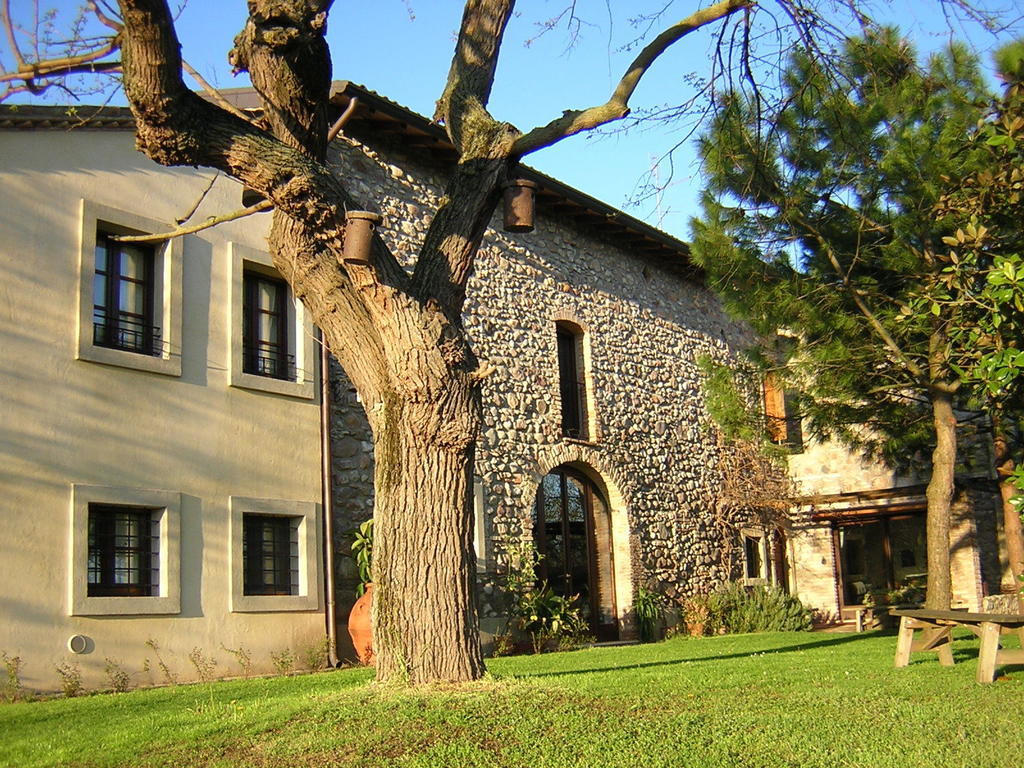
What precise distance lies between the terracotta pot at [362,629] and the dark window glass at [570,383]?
5.15 m

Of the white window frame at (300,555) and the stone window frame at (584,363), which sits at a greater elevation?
the stone window frame at (584,363)

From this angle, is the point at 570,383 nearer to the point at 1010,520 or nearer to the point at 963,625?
the point at 1010,520

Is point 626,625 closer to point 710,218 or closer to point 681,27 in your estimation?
point 710,218

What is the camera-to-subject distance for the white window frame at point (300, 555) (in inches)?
393

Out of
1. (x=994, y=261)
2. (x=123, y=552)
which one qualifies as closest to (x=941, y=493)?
(x=994, y=261)

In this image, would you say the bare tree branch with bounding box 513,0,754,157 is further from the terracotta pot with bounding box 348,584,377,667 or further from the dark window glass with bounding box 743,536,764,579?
the dark window glass with bounding box 743,536,764,579

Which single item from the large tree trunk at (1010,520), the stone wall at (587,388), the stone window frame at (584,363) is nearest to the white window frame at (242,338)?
the stone wall at (587,388)

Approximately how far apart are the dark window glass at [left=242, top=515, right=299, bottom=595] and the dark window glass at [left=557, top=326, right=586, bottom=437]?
5.21 m

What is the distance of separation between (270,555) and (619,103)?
20.0 ft

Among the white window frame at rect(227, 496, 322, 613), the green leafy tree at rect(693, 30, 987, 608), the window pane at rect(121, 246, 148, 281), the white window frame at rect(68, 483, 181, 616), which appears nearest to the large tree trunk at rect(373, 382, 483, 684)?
the white window frame at rect(68, 483, 181, 616)

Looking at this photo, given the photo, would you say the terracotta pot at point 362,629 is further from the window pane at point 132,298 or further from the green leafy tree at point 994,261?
the green leafy tree at point 994,261

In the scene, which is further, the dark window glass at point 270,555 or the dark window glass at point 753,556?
the dark window glass at point 753,556

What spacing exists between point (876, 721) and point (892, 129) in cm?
799

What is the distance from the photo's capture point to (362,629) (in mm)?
10383
